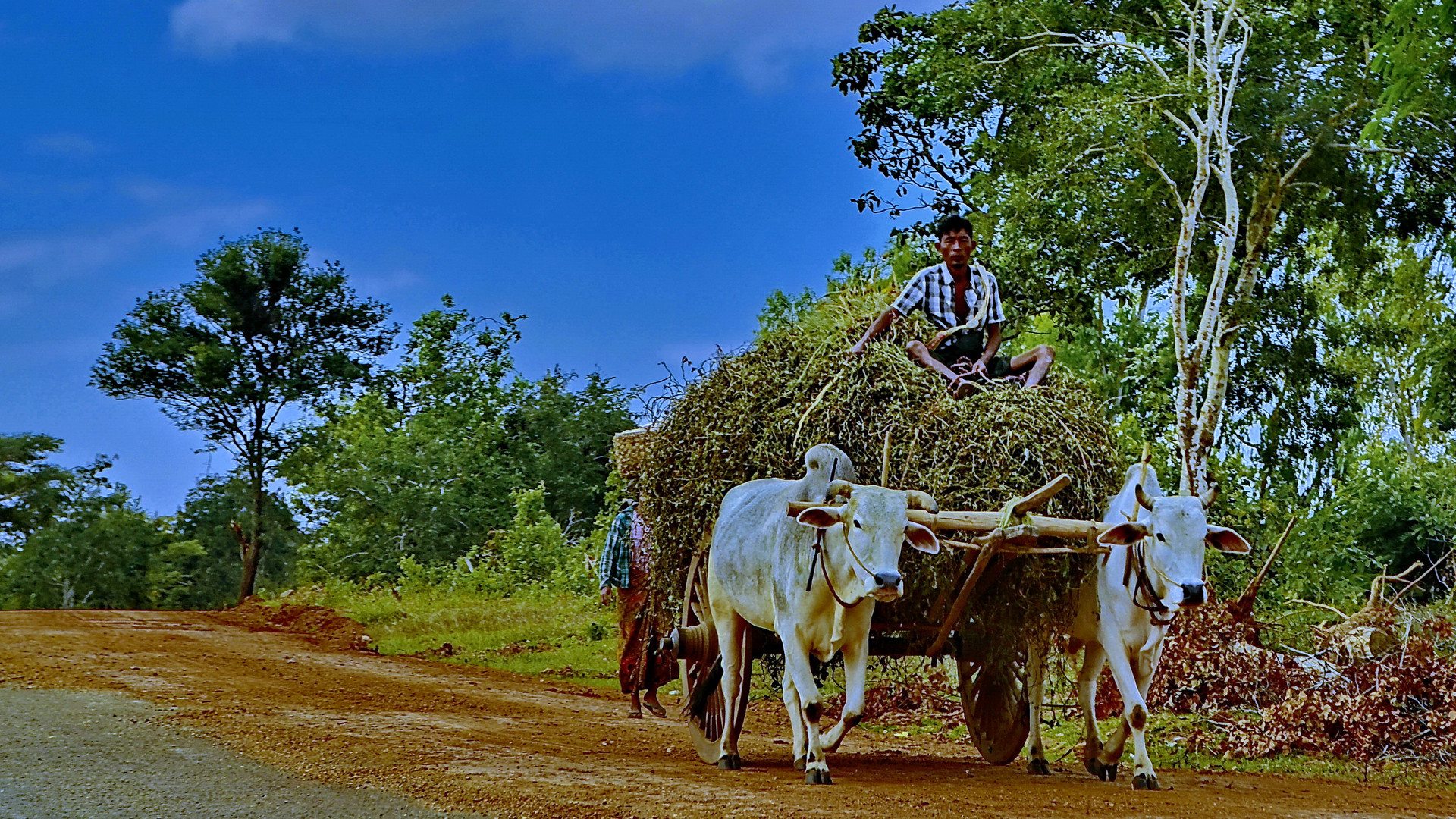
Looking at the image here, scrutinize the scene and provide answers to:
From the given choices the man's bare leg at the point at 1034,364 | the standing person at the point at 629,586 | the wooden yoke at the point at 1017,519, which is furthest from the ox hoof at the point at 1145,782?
the standing person at the point at 629,586

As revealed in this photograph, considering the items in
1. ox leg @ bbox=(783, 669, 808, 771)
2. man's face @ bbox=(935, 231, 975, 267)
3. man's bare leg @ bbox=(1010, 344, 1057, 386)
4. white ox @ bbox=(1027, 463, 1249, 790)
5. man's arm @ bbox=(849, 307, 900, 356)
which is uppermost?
man's face @ bbox=(935, 231, 975, 267)

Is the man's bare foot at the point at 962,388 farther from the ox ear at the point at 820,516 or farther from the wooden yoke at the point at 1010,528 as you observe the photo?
the ox ear at the point at 820,516

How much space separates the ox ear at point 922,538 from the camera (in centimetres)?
601

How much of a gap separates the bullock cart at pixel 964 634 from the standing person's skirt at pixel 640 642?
0.22m

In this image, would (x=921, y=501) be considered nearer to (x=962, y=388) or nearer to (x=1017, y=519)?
(x=1017, y=519)

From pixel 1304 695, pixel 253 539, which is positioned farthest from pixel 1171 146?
pixel 253 539

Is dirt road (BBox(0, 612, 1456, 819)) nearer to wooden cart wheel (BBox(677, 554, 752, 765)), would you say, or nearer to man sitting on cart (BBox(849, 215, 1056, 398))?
wooden cart wheel (BBox(677, 554, 752, 765))

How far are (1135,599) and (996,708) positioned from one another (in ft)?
5.09

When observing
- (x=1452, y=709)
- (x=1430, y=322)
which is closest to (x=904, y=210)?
(x=1430, y=322)

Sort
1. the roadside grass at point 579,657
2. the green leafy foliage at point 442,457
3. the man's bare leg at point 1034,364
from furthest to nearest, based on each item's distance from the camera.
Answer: the green leafy foliage at point 442,457 < the roadside grass at point 579,657 < the man's bare leg at point 1034,364

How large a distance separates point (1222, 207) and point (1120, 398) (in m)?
2.76

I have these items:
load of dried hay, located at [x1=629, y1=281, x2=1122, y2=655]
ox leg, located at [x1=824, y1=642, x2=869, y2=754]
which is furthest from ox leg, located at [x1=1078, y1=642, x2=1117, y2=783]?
ox leg, located at [x1=824, y1=642, x2=869, y2=754]

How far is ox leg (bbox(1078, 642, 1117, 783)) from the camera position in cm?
717

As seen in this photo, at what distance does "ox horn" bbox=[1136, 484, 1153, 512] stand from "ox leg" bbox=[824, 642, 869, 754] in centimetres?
152
